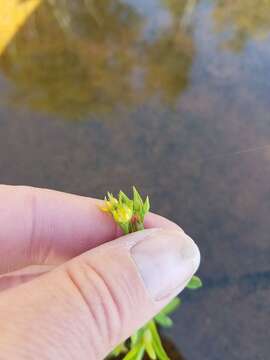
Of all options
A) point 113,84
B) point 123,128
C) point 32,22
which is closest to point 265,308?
point 123,128

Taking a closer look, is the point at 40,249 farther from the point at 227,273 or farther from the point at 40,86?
the point at 40,86

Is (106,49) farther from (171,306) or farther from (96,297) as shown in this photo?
(96,297)

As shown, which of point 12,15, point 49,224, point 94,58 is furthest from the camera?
point 12,15

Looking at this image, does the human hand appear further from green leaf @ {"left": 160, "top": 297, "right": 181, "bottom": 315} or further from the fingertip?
green leaf @ {"left": 160, "top": 297, "right": 181, "bottom": 315}

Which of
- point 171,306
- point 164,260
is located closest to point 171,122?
point 171,306

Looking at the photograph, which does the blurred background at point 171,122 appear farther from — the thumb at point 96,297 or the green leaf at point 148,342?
the thumb at point 96,297

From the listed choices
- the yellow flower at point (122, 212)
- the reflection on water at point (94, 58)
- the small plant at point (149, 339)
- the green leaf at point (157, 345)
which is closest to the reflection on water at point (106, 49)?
the reflection on water at point (94, 58)

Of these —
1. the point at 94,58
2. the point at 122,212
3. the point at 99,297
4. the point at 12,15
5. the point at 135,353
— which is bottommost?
the point at 135,353
